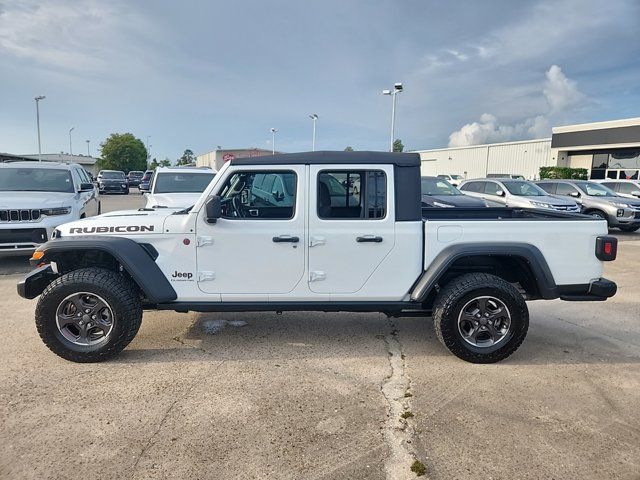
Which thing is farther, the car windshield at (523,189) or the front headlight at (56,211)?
the car windshield at (523,189)

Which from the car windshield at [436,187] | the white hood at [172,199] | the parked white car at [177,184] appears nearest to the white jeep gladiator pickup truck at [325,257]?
the white hood at [172,199]

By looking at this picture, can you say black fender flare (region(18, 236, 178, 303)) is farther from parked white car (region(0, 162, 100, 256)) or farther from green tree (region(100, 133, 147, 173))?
green tree (region(100, 133, 147, 173))

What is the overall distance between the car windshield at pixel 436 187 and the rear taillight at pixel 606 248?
806cm

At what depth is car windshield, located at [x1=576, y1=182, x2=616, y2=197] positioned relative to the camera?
1388 cm

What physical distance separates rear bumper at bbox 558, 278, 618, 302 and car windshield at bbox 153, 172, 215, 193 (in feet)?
23.2

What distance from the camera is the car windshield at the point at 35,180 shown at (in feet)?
25.6

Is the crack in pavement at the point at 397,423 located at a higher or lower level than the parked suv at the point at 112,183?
lower

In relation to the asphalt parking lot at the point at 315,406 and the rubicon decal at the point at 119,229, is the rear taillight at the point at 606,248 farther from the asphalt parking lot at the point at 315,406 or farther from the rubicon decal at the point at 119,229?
the rubicon decal at the point at 119,229

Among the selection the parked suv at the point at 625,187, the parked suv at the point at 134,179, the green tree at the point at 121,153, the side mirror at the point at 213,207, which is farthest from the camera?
the green tree at the point at 121,153

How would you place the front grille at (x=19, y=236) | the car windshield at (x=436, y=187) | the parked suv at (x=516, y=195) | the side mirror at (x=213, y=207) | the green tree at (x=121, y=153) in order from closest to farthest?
the side mirror at (x=213, y=207) < the front grille at (x=19, y=236) < the car windshield at (x=436, y=187) < the parked suv at (x=516, y=195) < the green tree at (x=121, y=153)

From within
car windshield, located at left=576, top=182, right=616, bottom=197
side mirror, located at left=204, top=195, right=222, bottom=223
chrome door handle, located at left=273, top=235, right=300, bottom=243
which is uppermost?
car windshield, located at left=576, top=182, right=616, bottom=197

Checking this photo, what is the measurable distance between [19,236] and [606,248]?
305 inches

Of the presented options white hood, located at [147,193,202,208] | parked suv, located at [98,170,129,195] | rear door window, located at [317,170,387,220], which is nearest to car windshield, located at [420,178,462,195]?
white hood, located at [147,193,202,208]

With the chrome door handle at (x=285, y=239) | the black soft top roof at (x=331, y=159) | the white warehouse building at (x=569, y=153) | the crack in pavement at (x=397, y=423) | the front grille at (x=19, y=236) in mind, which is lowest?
the crack in pavement at (x=397, y=423)
